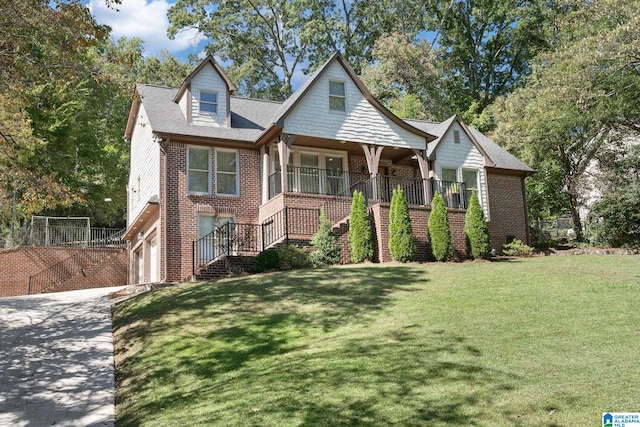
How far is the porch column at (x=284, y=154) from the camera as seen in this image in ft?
65.4

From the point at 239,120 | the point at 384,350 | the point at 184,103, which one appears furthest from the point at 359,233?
the point at 384,350

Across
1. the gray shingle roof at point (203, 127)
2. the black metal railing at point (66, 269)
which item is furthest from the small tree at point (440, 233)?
the black metal railing at point (66, 269)

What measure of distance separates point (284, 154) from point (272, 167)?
1.57 metres

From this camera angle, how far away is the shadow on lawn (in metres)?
7.24

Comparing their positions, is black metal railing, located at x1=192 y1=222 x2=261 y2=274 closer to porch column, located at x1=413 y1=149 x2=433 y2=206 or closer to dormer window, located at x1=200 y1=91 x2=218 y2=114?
dormer window, located at x1=200 y1=91 x2=218 y2=114

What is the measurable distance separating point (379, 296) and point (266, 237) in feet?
26.3

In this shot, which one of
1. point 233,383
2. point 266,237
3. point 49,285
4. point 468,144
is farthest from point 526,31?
point 233,383

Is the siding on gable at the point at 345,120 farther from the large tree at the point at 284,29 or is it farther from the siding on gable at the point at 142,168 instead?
the large tree at the point at 284,29

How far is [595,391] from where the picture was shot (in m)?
7.14

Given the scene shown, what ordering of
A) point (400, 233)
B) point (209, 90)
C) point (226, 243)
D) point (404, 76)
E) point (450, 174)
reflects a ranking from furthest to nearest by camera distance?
point (404, 76) → point (450, 174) → point (209, 90) → point (226, 243) → point (400, 233)

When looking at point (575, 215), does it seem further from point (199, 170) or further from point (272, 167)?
point (199, 170)

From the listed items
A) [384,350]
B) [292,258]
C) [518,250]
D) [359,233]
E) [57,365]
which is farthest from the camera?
[518,250]

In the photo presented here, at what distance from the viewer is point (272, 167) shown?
21594mm

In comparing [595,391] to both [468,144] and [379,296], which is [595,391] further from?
[468,144]
